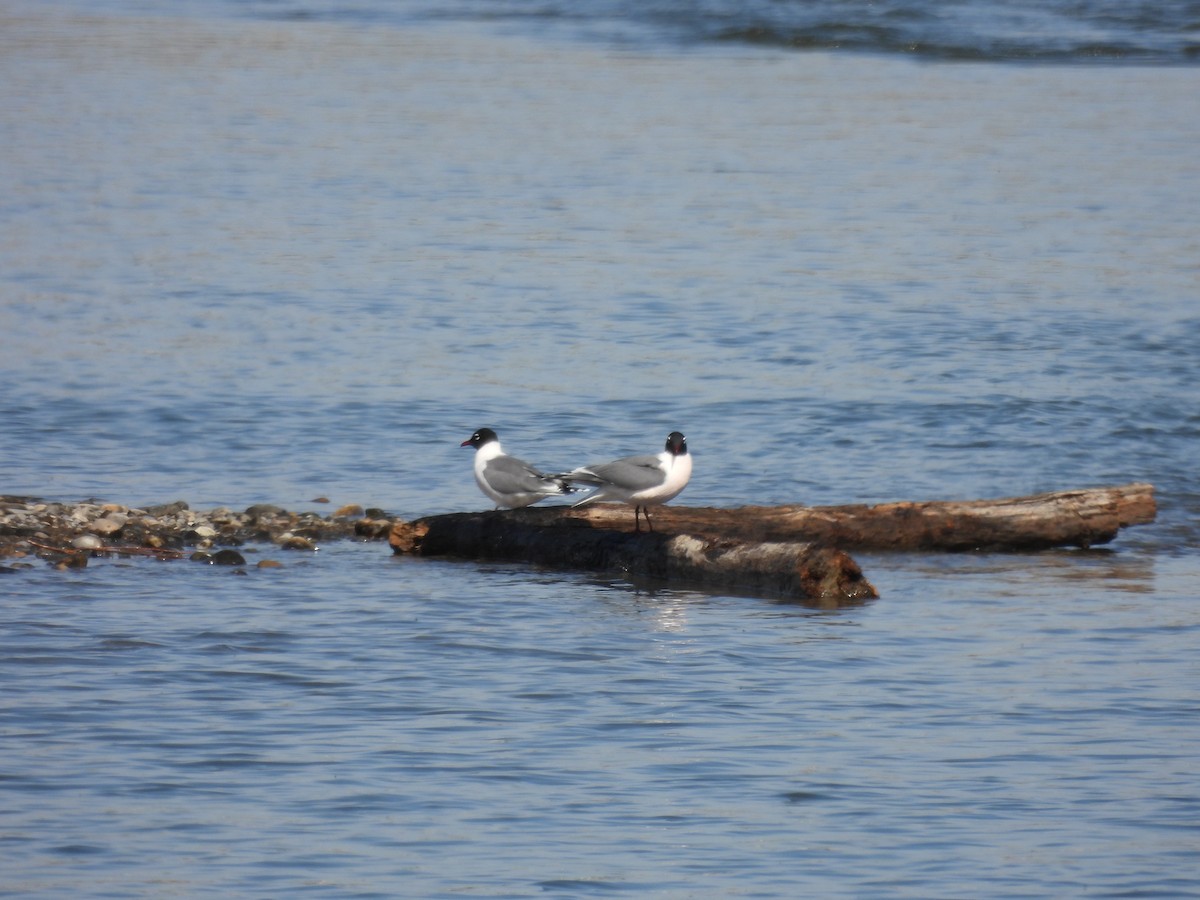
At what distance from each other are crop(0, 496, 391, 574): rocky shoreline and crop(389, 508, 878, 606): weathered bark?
3.10 feet

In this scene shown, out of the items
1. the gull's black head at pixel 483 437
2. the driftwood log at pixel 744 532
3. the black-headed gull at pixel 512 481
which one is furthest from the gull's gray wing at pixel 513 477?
the gull's black head at pixel 483 437

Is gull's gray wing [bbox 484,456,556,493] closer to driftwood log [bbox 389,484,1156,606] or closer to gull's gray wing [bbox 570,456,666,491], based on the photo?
driftwood log [bbox 389,484,1156,606]

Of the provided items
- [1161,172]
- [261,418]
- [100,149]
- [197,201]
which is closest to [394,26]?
[100,149]

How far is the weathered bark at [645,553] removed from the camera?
43.8 feet

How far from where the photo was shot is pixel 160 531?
600 inches

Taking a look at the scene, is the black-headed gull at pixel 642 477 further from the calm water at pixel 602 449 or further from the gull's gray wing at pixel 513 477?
the calm water at pixel 602 449

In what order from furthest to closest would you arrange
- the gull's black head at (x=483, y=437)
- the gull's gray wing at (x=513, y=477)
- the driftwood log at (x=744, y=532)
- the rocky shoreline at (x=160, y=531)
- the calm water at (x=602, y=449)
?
the gull's black head at (x=483, y=437) → the gull's gray wing at (x=513, y=477) → the rocky shoreline at (x=160, y=531) → the driftwood log at (x=744, y=532) → the calm water at (x=602, y=449)

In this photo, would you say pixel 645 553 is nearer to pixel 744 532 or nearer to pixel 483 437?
pixel 744 532

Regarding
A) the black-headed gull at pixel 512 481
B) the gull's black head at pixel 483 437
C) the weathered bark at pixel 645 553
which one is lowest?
the weathered bark at pixel 645 553

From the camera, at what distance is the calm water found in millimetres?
9164

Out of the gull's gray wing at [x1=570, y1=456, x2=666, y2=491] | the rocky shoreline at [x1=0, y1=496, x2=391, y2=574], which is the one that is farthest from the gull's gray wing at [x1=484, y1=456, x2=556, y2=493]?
the rocky shoreline at [x1=0, y1=496, x2=391, y2=574]

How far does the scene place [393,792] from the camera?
952cm

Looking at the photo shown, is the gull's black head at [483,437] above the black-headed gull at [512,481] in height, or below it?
above

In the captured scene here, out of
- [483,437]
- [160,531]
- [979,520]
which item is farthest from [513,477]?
[979,520]
